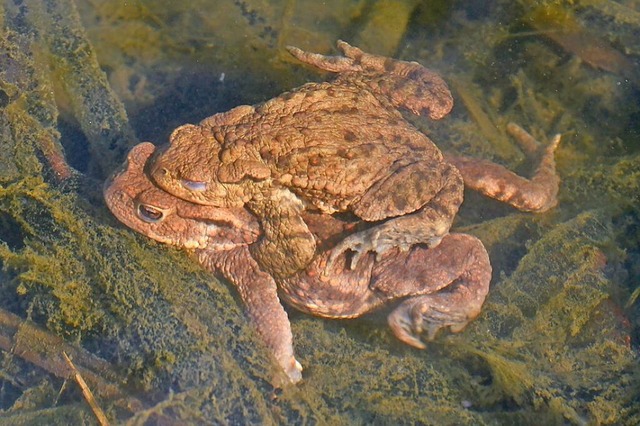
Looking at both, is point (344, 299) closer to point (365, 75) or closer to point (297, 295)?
Result: point (297, 295)

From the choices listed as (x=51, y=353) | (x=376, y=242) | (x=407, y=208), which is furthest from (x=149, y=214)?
(x=407, y=208)

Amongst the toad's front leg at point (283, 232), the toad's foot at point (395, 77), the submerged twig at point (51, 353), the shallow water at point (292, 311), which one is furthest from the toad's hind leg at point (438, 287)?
the submerged twig at point (51, 353)

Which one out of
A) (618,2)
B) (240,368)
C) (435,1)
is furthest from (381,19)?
(240,368)

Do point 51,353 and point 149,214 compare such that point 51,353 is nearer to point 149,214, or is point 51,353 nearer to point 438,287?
point 149,214

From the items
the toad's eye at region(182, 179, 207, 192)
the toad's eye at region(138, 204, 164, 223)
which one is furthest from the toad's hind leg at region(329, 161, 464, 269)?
the toad's eye at region(138, 204, 164, 223)

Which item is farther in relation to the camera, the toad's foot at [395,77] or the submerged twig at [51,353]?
the toad's foot at [395,77]

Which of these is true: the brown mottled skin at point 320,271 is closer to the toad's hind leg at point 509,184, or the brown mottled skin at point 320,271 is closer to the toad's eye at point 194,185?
the toad's eye at point 194,185
